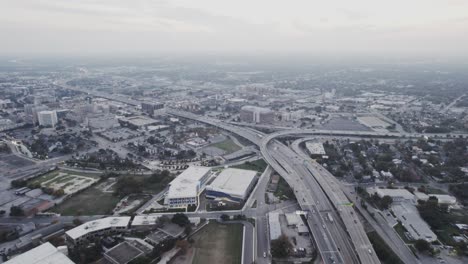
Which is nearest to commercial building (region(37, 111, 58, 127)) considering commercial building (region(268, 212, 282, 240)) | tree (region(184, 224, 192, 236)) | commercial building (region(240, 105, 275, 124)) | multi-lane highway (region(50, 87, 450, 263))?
commercial building (region(240, 105, 275, 124))

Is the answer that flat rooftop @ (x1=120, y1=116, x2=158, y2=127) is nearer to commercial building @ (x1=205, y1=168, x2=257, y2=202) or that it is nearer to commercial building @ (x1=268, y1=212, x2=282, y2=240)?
commercial building @ (x1=205, y1=168, x2=257, y2=202)

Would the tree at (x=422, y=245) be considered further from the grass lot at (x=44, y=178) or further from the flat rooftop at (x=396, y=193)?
the grass lot at (x=44, y=178)

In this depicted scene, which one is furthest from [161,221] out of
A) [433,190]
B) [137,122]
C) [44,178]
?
[137,122]

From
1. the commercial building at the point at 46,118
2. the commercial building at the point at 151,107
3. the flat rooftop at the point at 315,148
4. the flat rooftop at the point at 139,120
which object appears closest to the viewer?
the flat rooftop at the point at 315,148

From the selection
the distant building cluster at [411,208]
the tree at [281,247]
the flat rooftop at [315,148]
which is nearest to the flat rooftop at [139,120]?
the flat rooftop at [315,148]

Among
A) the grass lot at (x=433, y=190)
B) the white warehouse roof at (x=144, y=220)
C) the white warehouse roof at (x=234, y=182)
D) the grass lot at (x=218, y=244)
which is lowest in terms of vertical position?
the grass lot at (x=218, y=244)

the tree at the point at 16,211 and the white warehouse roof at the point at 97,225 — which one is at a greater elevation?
the white warehouse roof at the point at 97,225

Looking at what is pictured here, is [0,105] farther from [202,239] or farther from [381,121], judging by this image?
[381,121]
